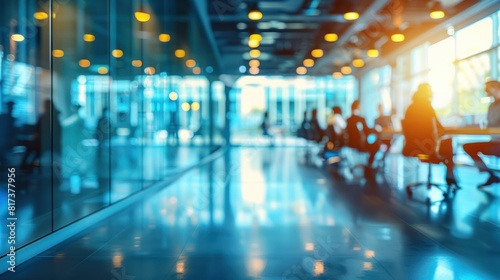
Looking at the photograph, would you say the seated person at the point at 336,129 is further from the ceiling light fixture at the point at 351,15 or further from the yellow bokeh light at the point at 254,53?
the yellow bokeh light at the point at 254,53

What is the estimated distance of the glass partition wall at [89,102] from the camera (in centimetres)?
582

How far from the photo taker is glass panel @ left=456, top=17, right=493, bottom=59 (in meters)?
10.3

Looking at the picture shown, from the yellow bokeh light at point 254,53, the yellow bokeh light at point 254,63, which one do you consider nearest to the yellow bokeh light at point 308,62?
the yellow bokeh light at point 254,63

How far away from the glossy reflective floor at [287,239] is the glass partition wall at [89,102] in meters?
1.04

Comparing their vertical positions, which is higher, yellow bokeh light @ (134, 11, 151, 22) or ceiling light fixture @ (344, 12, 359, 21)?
ceiling light fixture @ (344, 12, 359, 21)

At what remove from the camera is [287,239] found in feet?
11.9

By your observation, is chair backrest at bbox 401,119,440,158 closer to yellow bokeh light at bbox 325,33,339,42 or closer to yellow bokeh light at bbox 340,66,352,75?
yellow bokeh light at bbox 325,33,339,42

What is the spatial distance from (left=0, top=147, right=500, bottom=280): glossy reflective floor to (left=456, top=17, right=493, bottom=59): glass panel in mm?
5337

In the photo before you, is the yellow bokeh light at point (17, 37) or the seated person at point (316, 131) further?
the seated person at point (316, 131)

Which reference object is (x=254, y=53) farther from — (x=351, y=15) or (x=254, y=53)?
(x=351, y=15)

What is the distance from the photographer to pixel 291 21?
39.3 feet

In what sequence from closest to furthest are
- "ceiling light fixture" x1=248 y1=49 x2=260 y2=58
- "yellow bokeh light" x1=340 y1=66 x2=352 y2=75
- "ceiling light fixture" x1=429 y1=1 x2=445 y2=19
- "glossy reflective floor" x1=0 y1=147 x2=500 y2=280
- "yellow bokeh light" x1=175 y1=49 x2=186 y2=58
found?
"glossy reflective floor" x1=0 y1=147 x2=500 y2=280, "yellow bokeh light" x1=175 y1=49 x2=186 y2=58, "ceiling light fixture" x1=429 y1=1 x2=445 y2=19, "ceiling light fixture" x1=248 y1=49 x2=260 y2=58, "yellow bokeh light" x1=340 y1=66 x2=352 y2=75

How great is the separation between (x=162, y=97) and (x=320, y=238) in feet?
15.3

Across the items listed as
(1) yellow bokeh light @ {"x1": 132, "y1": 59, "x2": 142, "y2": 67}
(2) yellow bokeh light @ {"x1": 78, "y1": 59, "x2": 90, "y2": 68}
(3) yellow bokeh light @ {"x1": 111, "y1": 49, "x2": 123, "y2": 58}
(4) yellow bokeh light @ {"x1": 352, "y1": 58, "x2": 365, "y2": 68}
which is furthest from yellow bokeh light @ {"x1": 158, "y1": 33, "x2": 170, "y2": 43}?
(4) yellow bokeh light @ {"x1": 352, "y1": 58, "x2": 365, "y2": 68}
